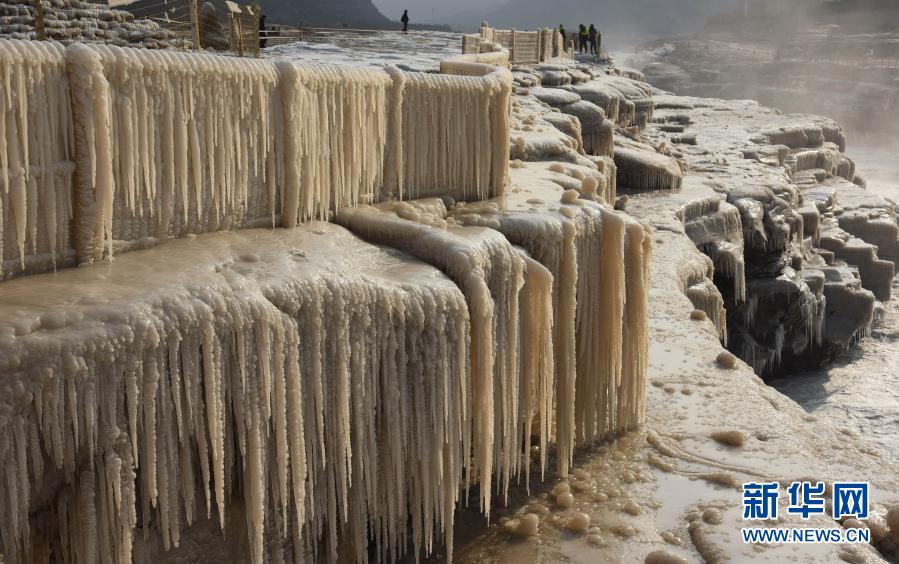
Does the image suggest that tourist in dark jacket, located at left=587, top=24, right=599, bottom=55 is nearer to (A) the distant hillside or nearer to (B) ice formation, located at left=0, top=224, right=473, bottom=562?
(A) the distant hillside

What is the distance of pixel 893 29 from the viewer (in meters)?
59.3

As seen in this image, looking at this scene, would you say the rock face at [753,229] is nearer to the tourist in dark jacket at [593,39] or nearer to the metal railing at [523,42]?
the metal railing at [523,42]

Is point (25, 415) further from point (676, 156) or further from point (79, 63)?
point (676, 156)

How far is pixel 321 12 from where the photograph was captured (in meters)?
77.0

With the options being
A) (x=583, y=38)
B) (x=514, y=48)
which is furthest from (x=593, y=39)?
(x=514, y=48)

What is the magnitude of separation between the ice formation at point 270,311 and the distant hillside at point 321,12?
190ft

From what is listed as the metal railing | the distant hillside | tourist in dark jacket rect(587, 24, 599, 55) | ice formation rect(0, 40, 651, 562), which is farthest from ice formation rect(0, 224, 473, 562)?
the distant hillside

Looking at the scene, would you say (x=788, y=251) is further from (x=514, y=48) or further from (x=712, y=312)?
(x=514, y=48)

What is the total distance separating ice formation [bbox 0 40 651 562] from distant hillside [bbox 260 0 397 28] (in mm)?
57996

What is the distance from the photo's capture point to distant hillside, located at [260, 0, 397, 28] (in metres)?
68.9

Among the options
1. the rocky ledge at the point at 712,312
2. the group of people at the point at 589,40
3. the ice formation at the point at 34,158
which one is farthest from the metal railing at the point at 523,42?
the ice formation at the point at 34,158

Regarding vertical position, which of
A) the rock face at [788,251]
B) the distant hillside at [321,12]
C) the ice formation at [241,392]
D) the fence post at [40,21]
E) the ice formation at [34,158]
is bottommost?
the rock face at [788,251]

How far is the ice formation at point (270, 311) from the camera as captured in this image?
161 inches

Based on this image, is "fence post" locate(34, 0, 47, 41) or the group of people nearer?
"fence post" locate(34, 0, 47, 41)
